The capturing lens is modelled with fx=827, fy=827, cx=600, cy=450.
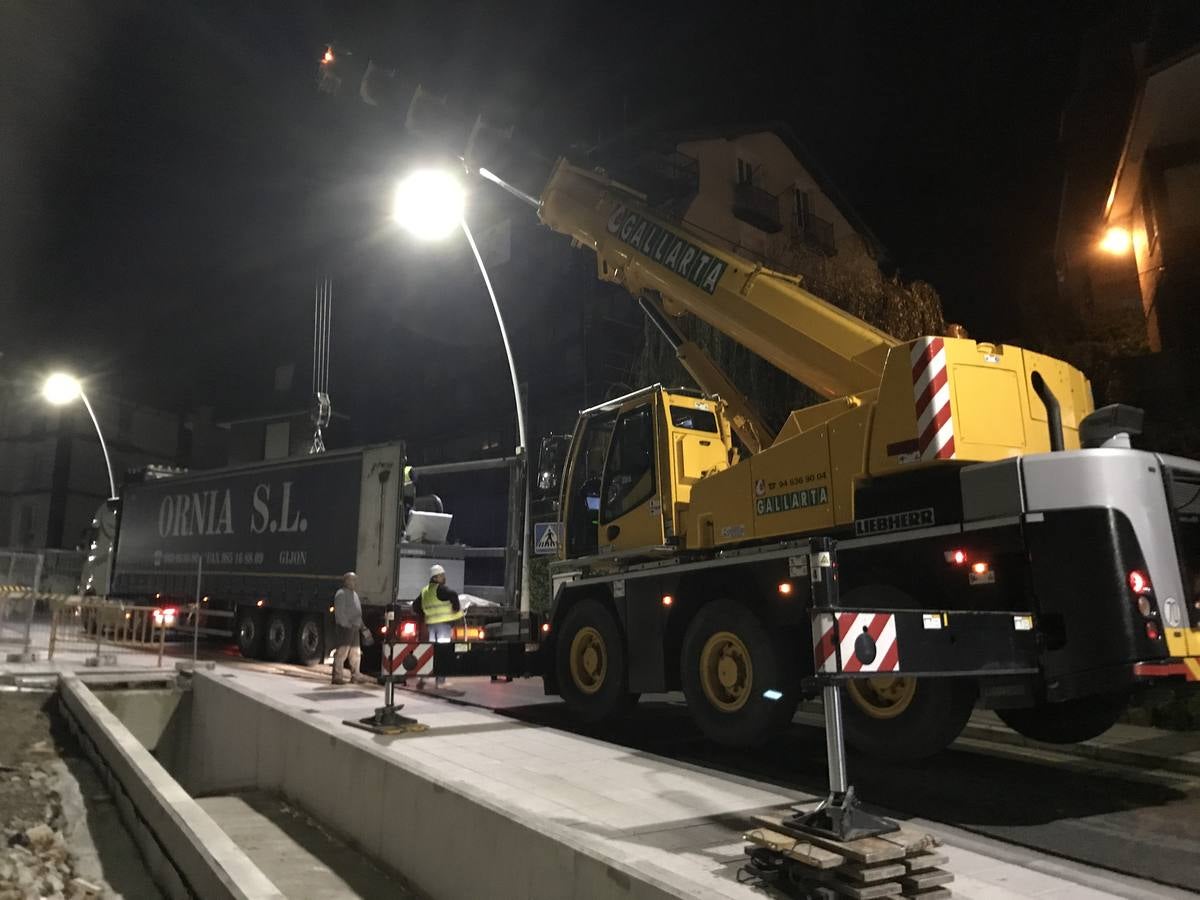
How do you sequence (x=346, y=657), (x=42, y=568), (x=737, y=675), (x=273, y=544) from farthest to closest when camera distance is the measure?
(x=42, y=568), (x=273, y=544), (x=346, y=657), (x=737, y=675)

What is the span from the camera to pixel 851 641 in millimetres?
3672

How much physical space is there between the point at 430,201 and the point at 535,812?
10132 mm

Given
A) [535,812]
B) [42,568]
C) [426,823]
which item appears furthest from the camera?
[42,568]

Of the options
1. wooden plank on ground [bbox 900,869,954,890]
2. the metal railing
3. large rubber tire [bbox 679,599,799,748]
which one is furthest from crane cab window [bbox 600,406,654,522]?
the metal railing

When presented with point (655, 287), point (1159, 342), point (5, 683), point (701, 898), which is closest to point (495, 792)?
point (701, 898)

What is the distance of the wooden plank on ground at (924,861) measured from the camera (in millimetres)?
3393

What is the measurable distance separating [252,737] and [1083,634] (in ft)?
24.7

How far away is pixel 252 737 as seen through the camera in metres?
8.41

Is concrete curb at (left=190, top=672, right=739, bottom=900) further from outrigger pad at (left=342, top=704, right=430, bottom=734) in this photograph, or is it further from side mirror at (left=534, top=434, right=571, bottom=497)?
side mirror at (left=534, top=434, right=571, bottom=497)

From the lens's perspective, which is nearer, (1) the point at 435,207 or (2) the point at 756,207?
(1) the point at 435,207

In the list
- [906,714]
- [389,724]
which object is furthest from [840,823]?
[389,724]

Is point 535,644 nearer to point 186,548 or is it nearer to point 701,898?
point 701,898

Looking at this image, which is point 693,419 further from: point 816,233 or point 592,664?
point 816,233

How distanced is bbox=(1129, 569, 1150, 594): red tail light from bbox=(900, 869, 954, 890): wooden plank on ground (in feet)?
7.49
